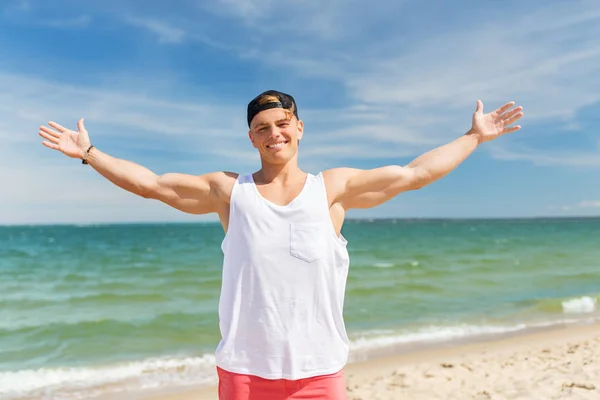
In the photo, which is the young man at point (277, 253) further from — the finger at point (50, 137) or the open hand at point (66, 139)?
the finger at point (50, 137)

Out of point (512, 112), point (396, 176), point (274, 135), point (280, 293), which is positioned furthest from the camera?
point (512, 112)

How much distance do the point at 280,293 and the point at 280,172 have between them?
59cm

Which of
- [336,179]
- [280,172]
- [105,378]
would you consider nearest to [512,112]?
[336,179]

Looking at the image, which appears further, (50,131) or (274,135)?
(50,131)

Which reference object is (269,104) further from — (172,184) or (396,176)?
(396,176)

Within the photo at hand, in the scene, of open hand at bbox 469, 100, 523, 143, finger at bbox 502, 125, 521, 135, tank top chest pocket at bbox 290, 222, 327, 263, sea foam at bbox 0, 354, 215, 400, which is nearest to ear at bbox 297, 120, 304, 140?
tank top chest pocket at bbox 290, 222, 327, 263

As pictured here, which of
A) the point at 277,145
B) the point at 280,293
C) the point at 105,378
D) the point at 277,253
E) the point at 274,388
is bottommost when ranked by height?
the point at 105,378

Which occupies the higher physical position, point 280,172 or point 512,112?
point 512,112

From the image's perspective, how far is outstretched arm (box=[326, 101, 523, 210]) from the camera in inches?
101

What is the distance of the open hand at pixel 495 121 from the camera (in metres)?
2.97

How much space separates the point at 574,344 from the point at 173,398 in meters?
6.24

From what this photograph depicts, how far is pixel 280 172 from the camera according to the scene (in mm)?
2547

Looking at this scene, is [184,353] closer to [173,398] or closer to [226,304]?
[173,398]

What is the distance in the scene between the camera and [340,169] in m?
2.59
